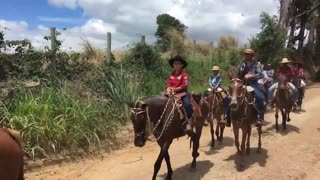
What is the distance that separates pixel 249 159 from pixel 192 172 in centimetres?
169

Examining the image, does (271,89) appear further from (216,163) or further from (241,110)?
(216,163)

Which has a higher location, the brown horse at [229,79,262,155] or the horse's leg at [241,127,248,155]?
the brown horse at [229,79,262,155]

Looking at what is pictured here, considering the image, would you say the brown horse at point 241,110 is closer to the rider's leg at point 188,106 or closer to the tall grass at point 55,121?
the rider's leg at point 188,106

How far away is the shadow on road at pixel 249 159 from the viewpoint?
10.2 metres

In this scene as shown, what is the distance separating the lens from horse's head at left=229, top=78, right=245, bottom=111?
9.91 m

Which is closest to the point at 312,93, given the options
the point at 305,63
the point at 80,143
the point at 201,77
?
the point at 201,77

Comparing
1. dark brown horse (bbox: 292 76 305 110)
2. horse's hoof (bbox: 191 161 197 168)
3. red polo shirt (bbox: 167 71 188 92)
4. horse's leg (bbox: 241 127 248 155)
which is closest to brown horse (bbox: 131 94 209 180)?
red polo shirt (bbox: 167 71 188 92)

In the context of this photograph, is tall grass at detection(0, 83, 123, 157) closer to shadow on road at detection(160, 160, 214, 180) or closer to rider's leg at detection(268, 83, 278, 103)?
shadow on road at detection(160, 160, 214, 180)

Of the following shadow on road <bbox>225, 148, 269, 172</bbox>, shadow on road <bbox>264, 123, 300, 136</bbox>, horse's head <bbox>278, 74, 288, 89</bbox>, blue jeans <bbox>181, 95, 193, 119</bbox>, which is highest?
horse's head <bbox>278, 74, 288, 89</bbox>

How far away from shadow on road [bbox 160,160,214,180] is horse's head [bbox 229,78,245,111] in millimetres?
1520

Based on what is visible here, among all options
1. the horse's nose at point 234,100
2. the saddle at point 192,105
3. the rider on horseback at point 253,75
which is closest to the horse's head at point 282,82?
the rider on horseback at point 253,75

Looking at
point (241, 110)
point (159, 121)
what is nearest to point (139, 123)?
point (159, 121)

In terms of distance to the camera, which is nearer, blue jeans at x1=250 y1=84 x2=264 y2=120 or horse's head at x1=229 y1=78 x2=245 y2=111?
horse's head at x1=229 y1=78 x2=245 y2=111

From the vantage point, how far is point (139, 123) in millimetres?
8547
